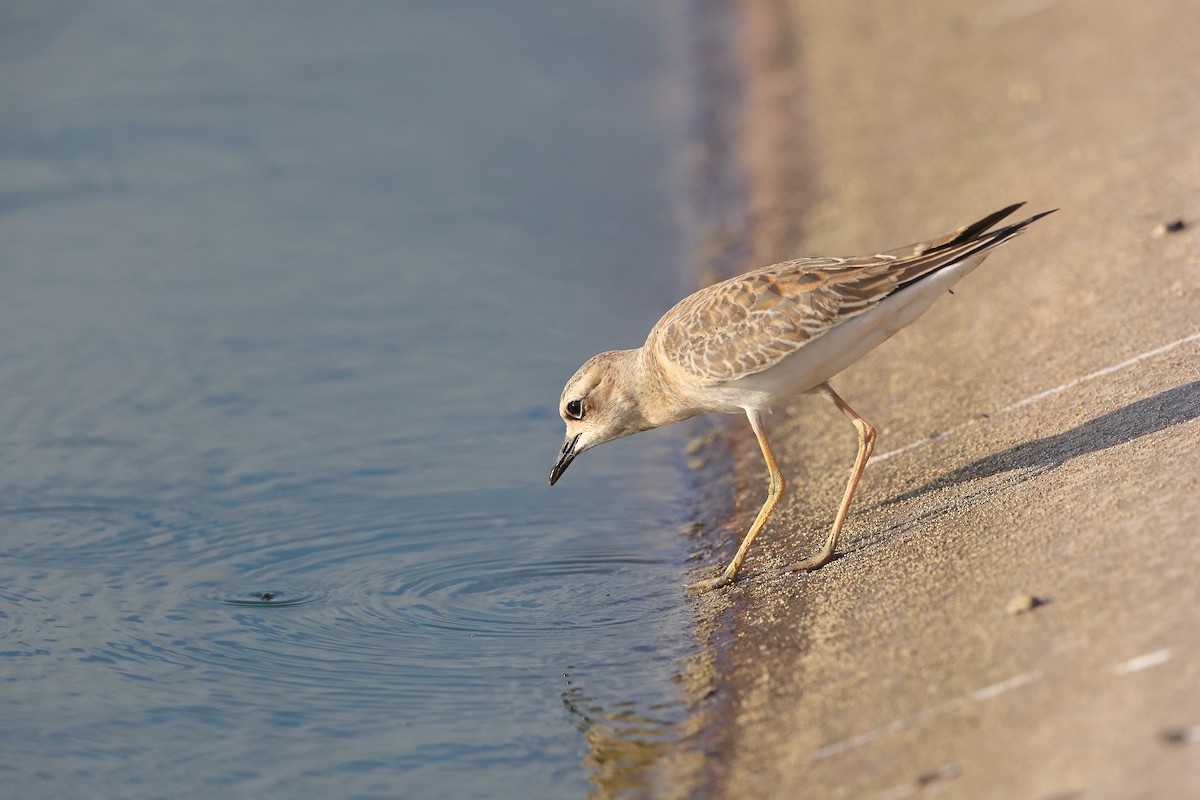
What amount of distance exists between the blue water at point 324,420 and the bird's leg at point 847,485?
36.2 inches

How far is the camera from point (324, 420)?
37.4 ft

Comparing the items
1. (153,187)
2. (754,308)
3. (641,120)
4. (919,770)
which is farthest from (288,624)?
(641,120)

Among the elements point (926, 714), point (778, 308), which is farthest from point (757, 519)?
point (926, 714)

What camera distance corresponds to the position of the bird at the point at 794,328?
835 centimetres

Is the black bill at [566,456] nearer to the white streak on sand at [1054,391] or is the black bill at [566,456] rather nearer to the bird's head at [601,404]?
the bird's head at [601,404]

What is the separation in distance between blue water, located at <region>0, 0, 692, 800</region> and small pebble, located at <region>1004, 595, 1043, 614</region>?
5.90 feet

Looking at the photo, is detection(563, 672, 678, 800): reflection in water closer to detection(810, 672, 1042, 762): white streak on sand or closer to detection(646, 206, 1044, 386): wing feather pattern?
detection(810, 672, 1042, 762): white streak on sand

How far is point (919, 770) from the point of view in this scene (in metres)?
5.76

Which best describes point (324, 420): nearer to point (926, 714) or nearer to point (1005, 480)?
point (1005, 480)

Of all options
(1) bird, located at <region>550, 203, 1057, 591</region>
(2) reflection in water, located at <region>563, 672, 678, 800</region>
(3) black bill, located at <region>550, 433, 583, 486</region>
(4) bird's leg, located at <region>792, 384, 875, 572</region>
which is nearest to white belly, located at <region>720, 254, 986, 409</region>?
(1) bird, located at <region>550, 203, 1057, 591</region>

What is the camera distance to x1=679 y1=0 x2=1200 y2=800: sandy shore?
583 centimetres

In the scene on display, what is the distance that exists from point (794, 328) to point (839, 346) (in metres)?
0.30

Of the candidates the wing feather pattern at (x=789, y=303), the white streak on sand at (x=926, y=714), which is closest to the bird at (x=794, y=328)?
the wing feather pattern at (x=789, y=303)

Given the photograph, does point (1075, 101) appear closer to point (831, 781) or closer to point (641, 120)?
point (641, 120)
